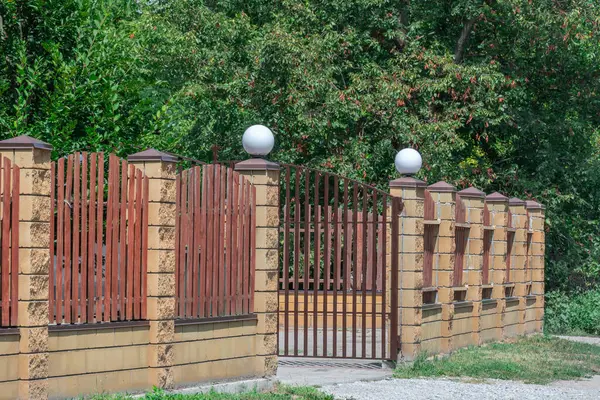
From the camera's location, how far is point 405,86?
78.1 feet

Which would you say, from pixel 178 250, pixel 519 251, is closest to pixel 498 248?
pixel 519 251

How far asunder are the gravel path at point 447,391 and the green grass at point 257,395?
365 mm

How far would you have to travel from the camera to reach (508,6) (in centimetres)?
2394

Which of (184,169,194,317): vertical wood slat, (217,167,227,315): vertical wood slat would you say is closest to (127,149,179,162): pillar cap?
(184,169,194,317): vertical wood slat

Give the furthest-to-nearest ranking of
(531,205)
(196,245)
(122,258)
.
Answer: (531,205)
(196,245)
(122,258)

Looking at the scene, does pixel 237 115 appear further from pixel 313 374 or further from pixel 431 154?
pixel 313 374

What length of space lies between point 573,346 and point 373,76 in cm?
811

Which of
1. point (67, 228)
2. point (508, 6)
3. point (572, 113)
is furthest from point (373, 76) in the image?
point (67, 228)

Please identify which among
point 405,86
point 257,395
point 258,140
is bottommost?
point 257,395

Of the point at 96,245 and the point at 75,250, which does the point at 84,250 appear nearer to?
the point at 75,250

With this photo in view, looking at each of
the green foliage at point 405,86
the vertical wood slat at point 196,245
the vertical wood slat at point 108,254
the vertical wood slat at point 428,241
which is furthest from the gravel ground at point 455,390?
the green foliage at point 405,86

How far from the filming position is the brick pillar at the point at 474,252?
17.7m

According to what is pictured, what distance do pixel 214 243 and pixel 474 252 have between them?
6.88 m

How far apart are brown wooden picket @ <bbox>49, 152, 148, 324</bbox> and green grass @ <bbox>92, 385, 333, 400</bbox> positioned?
77 cm
